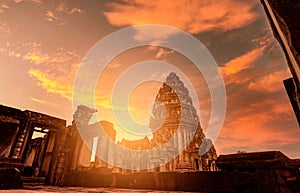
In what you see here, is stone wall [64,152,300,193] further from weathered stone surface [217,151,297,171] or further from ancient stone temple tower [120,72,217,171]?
ancient stone temple tower [120,72,217,171]

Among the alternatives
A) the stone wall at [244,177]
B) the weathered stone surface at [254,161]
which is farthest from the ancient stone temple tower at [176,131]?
the weathered stone surface at [254,161]

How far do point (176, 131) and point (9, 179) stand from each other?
2322 cm

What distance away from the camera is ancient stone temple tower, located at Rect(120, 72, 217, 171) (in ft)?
81.1

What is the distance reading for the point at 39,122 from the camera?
445 inches

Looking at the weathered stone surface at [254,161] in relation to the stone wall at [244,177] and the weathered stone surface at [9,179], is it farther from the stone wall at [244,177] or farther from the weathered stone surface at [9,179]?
the weathered stone surface at [9,179]

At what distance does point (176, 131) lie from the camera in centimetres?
2633

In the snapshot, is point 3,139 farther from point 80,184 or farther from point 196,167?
point 196,167

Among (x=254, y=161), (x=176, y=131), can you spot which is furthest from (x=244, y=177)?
(x=176, y=131)

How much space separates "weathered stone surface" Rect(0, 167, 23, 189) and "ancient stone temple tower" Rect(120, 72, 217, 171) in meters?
20.6

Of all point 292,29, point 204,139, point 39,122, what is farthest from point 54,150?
point 204,139

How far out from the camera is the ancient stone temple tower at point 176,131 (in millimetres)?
24719

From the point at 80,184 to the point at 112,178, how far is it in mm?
2293

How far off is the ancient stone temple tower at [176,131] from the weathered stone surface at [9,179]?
2059cm

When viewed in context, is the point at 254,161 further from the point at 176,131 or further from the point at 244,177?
the point at 176,131
